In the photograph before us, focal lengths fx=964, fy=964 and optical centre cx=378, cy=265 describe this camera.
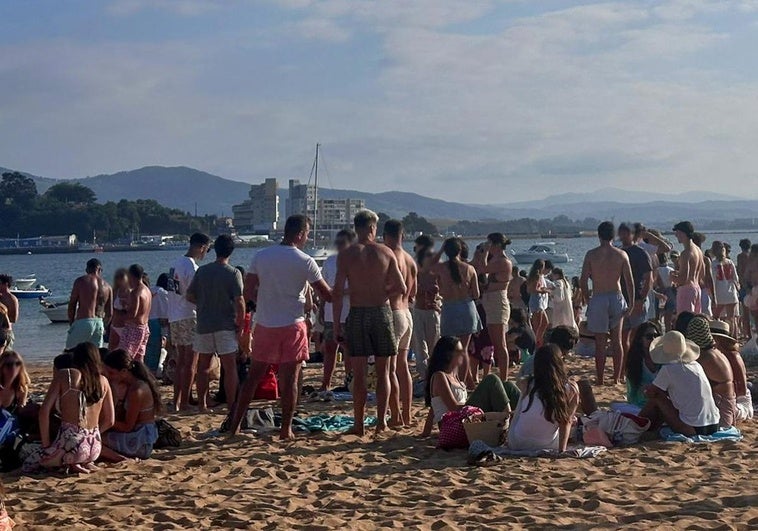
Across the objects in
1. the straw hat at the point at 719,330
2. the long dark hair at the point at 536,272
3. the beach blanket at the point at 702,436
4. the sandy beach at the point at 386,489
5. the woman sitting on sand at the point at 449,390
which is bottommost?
the sandy beach at the point at 386,489

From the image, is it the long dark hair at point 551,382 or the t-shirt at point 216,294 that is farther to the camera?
the t-shirt at point 216,294

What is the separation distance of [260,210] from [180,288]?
13714 cm

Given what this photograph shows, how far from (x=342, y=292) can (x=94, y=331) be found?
3.30 metres

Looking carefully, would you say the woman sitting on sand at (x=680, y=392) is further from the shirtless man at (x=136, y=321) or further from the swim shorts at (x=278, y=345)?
the shirtless man at (x=136, y=321)

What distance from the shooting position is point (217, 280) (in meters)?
7.97

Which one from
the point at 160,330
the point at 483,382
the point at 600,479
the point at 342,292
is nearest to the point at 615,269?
the point at 483,382

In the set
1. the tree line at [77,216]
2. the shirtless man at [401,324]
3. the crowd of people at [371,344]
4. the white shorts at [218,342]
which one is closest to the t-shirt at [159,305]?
the crowd of people at [371,344]

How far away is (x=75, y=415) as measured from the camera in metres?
6.16

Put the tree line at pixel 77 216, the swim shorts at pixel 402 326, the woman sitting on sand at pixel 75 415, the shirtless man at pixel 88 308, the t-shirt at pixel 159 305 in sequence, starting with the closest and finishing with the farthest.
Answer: the woman sitting on sand at pixel 75 415, the swim shorts at pixel 402 326, the shirtless man at pixel 88 308, the t-shirt at pixel 159 305, the tree line at pixel 77 216

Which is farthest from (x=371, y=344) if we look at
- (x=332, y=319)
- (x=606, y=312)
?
(x=606, y=312)

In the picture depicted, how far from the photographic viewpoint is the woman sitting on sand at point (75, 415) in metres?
6.13

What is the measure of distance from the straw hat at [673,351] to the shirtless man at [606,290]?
2814mm

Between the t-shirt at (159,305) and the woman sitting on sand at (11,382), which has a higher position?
the t-shirt at (159,305)

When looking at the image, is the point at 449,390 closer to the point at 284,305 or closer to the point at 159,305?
the point at 284,305
